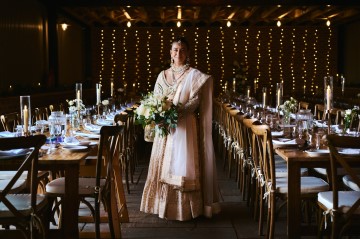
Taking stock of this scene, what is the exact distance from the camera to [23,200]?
346cm

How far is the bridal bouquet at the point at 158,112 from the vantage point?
15.3 ft

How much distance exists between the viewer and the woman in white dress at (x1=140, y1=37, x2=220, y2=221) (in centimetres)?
483

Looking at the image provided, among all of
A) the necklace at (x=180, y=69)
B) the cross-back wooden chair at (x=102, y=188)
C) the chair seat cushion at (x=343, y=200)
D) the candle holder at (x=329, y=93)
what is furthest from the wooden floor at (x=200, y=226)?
the necklace at (x=180, y=69)

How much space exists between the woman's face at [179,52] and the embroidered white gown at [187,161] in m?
0.13

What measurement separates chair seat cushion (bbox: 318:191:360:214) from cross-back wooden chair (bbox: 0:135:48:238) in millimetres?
1765

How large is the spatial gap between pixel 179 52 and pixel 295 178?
1.73 metres

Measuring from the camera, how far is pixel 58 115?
16.1 feet

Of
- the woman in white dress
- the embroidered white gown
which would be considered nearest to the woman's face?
the woman in white dress

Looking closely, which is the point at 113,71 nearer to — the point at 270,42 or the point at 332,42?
the point at 270,42

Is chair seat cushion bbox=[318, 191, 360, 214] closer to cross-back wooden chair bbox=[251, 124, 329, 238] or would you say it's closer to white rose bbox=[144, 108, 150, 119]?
cross-back wooden chair bbox=[251, 124, 329, 238]

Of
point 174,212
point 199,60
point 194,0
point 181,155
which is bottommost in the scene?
point 174,212

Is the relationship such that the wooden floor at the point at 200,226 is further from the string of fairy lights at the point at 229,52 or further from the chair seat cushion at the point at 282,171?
the string of fairy lights at the point at 229,52

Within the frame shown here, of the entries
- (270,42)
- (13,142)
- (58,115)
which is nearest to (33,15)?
(270,42)

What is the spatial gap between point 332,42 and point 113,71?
681 cm
